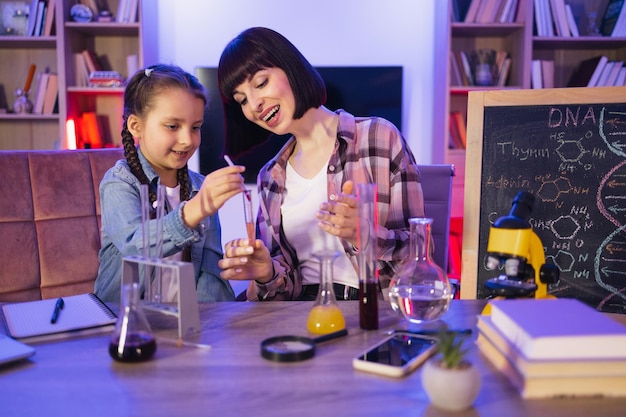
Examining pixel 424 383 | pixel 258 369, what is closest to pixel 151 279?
pixel 258 369

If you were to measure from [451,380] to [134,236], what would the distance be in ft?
2.87

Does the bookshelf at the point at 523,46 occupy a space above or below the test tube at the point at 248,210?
above

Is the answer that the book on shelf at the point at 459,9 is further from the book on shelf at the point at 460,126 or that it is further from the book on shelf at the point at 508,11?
the book on shelf at the point at 460,126

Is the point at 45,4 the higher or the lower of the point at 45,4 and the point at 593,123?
the higher

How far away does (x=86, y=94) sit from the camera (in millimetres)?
4039

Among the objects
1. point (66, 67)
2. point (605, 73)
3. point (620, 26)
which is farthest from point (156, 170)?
point (620, 26)

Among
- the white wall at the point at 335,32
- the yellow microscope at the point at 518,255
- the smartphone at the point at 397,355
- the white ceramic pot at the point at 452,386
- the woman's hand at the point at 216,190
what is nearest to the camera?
the white ceramic pot at the point at 452,386

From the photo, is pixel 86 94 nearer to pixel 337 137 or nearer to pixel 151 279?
pixel 337 137

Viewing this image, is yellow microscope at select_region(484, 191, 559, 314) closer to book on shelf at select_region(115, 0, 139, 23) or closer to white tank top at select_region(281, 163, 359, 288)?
white tank top at select_region(281, 163, 359, 288)

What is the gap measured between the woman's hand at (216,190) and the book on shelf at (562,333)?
61 cm

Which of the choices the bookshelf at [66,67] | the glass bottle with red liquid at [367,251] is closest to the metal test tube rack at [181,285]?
the glass bottle with red liquid at [367,251]

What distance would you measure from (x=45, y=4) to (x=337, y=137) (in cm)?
295

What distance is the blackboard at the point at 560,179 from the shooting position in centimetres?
137

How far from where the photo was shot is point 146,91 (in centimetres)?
167
